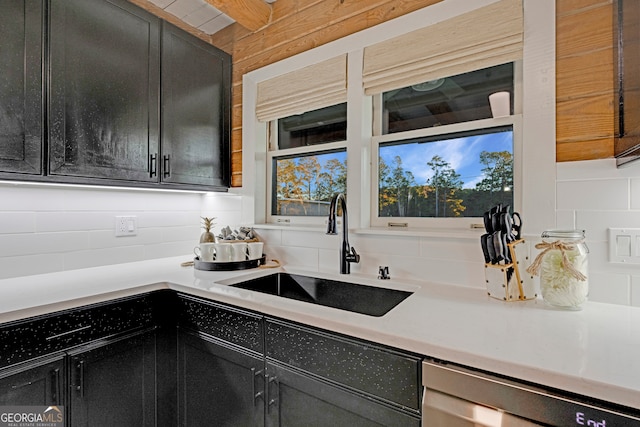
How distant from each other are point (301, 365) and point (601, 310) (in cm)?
101

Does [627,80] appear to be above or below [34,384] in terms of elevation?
above

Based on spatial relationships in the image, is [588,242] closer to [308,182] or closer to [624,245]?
[624,245]

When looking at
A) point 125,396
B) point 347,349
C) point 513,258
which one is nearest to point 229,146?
point 125,396

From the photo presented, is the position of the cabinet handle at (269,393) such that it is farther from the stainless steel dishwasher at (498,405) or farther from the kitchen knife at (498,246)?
the kitchen knife at (498,246)

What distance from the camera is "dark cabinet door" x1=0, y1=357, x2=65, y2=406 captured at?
1.11 m

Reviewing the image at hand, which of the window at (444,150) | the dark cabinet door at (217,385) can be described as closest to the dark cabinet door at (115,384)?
the dark cabinet door at (217,385)

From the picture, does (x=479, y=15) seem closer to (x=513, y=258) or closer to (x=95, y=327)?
(x=513, y=258)

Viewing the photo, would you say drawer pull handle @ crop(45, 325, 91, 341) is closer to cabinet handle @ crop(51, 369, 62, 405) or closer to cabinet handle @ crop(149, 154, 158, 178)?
cabinet handle @ crop(51, 369, 62, 405)

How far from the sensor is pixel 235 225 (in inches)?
87.0

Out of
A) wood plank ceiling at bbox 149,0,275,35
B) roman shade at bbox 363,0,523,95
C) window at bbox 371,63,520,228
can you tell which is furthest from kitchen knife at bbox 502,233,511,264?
wood plank ceiling at bbox 149,0,275,35

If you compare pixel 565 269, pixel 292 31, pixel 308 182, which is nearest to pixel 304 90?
pixel 292 31

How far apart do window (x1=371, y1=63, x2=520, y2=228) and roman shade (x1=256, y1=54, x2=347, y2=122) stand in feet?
0.77

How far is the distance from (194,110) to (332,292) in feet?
4.52

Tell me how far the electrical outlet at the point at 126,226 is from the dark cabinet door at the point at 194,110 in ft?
1.36
